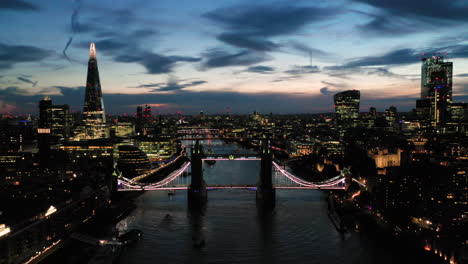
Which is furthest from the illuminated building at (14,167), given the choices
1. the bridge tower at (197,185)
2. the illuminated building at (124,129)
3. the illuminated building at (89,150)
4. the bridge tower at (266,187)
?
the illuminated building at (124,129)

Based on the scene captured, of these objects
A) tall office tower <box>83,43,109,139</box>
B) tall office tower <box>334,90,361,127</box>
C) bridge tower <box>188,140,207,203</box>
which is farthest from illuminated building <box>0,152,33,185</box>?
tall office tower <box>334,90,361,127</box>

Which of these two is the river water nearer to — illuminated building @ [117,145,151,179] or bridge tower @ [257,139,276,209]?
bridge tower @ [257,139,276,209]

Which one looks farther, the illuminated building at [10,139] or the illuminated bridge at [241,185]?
the illuminated building at [10,139]

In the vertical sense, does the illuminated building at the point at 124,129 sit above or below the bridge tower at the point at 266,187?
above

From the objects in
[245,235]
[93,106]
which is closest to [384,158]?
[245,235]

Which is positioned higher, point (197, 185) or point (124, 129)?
point (124, 129)

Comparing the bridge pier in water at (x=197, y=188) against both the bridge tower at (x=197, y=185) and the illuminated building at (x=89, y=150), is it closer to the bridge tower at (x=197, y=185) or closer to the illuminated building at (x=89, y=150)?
the bridge tower at (x=197, y=185)

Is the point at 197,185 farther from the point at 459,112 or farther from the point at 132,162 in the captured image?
the point at 459,112
